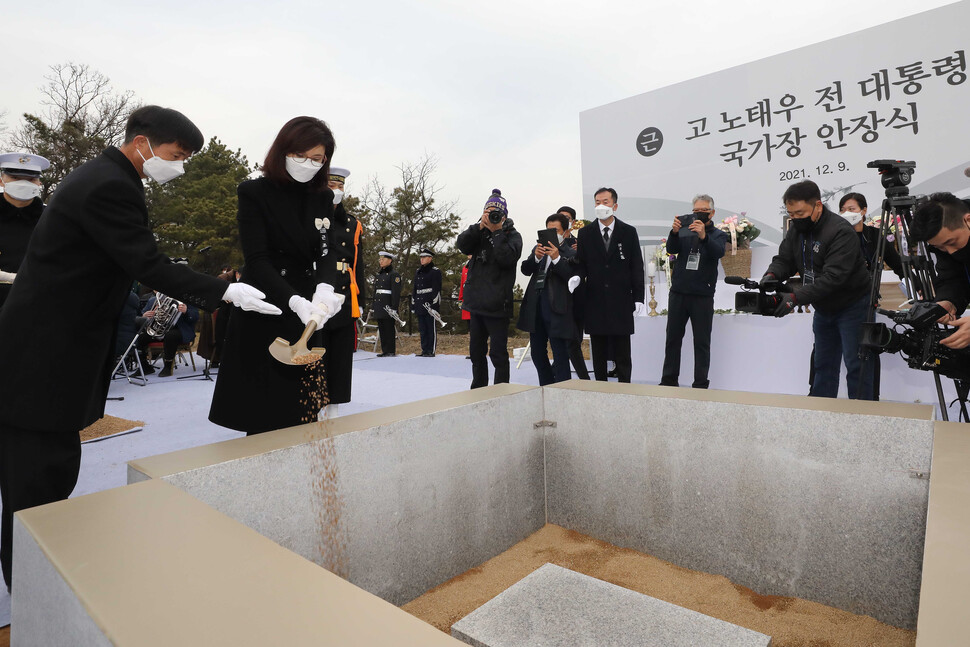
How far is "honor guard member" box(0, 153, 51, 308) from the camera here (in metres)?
2.57

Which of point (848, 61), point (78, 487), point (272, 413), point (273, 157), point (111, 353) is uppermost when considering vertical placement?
point (848, 61)

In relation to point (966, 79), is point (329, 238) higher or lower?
lower

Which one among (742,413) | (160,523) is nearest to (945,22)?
(742,413)

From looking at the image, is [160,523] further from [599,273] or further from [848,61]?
[848,61]

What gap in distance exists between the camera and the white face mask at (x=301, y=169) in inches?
66.8

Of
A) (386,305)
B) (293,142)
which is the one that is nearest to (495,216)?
(293,142)

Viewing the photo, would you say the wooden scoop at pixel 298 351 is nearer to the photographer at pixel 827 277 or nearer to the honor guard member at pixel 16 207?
the honor guard member at pixel 16 207

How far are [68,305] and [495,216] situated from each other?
2.78 m

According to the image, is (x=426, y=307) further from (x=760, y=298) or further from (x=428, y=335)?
(x=760, y=298)

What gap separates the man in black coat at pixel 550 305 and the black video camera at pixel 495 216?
0.39 meters

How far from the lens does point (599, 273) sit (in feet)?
13.4

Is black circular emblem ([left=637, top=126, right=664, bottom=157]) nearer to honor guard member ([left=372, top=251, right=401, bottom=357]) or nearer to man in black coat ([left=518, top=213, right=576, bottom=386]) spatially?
man in black coat ([left=518, top=213, right=576, bottom=386])

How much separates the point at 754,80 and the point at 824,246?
12.5 feet

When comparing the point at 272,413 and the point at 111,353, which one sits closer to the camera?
the point at 111,353
